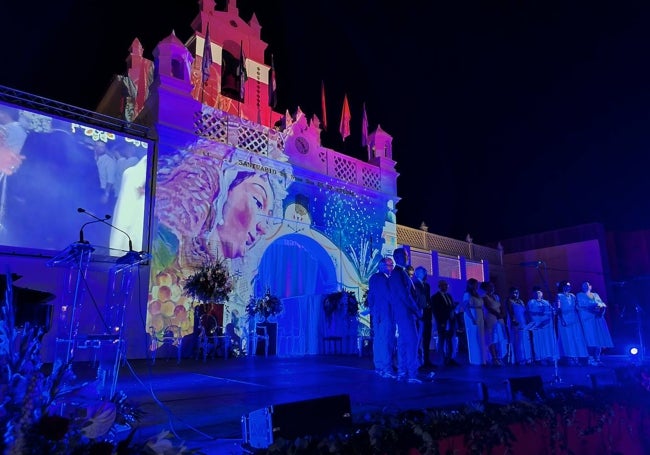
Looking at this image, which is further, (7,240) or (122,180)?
(122,180)

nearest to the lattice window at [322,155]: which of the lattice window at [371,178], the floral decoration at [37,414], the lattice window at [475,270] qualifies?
the lattice window at [371,178]

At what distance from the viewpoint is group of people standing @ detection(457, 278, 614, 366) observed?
744cm

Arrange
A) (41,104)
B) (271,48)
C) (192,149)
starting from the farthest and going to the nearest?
1. (271,48)
2. (192,149)
3. (41,104)

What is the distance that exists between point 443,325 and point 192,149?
7026mm

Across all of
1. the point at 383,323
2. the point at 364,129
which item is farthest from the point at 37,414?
the point at 364,129

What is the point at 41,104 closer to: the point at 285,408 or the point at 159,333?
the point at 159,333

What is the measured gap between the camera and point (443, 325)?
23.9 ft

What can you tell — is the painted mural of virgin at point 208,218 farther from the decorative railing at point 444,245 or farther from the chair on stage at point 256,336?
the decorative railing at point 444,245

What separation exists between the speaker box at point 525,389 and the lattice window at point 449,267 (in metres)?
13.2

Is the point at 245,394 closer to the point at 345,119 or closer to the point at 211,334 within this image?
the point at 211,334

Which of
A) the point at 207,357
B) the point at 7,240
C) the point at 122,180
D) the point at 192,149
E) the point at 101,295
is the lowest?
the point at 207,357

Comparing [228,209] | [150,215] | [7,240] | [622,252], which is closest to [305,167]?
[228,209]

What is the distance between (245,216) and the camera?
11.1 metres

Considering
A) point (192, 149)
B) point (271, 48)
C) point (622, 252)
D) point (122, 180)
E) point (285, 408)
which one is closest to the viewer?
point (285, 408)
